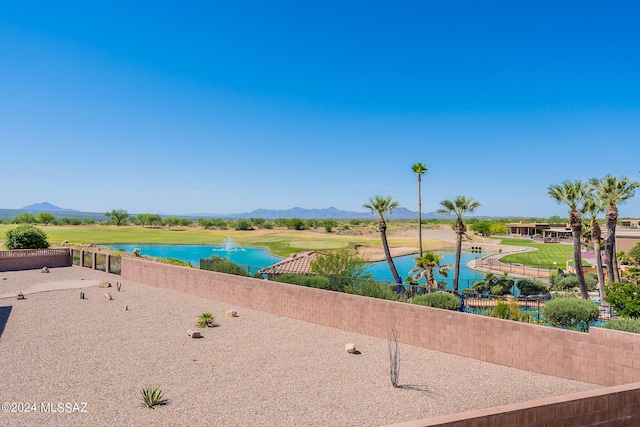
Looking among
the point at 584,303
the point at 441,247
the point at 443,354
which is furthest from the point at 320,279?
the point at 441,247

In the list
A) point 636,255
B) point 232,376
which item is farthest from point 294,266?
point 636,255

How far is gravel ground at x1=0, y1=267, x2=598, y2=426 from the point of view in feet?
27.2

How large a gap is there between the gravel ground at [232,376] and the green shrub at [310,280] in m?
2.24

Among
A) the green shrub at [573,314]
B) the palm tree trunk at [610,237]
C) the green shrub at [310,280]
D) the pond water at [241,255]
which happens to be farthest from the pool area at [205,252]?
the green shrub at [573,314]

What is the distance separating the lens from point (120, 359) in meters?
11.6

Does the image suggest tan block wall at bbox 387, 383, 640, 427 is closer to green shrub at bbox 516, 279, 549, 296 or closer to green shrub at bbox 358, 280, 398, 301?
green shrub at bbox 358, 280, 398, 301

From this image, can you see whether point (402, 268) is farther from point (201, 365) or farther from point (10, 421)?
point (10, 421)

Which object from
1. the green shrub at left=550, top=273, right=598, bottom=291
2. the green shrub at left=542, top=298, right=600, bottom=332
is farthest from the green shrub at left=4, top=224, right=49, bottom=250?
the green shrub at left=550, top=273, right=598, bottom=291

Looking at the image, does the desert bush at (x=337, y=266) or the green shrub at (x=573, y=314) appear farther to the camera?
the desert bush at (x=337, y=266)

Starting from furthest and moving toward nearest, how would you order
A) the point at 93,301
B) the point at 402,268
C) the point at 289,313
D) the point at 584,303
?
the point at 402,268, the point at 93,301, the point at 289,313, the point at 584,303

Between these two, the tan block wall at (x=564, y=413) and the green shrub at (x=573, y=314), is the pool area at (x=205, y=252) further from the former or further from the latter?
the tan block wall at (x=564, y=413)

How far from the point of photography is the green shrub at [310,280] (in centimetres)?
1784

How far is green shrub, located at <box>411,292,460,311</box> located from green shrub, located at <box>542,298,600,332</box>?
293cm

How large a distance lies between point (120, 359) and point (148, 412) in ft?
13.0
